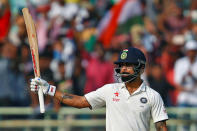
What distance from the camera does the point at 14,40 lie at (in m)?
13.4

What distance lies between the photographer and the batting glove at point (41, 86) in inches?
269

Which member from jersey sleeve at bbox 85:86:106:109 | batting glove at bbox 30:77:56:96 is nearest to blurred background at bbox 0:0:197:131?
jersey sleeve at bbox 85:86:106:109

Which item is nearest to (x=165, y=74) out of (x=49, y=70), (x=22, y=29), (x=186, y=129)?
(x=186, y=129)

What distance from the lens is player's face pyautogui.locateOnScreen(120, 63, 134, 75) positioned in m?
7.03

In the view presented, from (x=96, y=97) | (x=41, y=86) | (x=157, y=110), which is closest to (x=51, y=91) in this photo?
(x=41, y=86)

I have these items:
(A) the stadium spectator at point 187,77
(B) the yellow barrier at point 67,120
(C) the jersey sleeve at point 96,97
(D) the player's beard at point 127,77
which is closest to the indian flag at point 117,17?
(A) the stadium spectator at point 187,77

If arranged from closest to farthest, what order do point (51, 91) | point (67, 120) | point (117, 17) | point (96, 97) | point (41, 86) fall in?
point (41, 86)
point (51, 91)
point (96, 97)
point (67, 120)
point (117, 17)

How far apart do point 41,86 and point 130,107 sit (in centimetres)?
100

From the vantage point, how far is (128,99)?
7.03 meters

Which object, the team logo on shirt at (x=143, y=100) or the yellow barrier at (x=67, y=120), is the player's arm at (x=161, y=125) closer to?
the team logo on shirt at (x=143, y=100)

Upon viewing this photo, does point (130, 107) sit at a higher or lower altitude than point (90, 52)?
lower

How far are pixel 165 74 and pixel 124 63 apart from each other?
225 inches

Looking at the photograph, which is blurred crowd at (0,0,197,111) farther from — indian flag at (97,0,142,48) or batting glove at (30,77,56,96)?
batting glove at (30,77,56,96)

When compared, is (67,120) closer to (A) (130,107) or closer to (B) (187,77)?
(B) (187,77)
